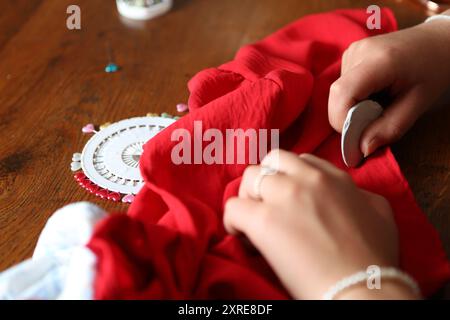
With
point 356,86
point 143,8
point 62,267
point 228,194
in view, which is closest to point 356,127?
point 356,86

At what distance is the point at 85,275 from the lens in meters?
0.38

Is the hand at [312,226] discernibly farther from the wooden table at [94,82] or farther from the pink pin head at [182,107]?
the pink pin head at [182,107]

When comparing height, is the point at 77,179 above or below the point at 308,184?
below

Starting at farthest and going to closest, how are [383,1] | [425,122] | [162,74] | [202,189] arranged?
1. [383,1]
2. [162,74]
3. [425,122]
4. [202,189]

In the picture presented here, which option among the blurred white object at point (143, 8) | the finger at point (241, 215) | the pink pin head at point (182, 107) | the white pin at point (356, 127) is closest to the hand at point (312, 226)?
the finger at point (241, 215)

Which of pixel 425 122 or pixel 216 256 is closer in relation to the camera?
pixel 216 256

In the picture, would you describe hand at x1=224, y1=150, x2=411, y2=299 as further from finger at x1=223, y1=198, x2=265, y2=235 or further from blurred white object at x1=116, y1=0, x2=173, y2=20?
blurred white object at x1=116, y1=0, x2=173, y2=20

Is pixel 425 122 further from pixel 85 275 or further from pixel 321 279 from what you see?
pixel 85 275

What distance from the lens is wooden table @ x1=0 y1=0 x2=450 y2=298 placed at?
1.85 ft

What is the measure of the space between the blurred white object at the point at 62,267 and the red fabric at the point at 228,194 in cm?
1

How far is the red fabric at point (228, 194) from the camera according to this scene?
40 centimetres

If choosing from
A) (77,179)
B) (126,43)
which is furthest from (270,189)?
(126,43)
